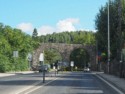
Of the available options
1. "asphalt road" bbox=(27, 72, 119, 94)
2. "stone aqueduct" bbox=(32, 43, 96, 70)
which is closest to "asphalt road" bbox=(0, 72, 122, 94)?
"asphalt road" bbox=(27, 72, 119, 94)

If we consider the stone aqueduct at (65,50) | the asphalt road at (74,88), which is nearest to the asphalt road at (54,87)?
the asphalt road at (74,88)

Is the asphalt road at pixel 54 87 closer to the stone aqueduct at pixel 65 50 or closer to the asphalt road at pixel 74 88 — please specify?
the asphalt road at pixel 74 88

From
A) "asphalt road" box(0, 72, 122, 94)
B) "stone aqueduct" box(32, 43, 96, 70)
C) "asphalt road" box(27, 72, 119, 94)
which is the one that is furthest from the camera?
"stone aqueduct" box(32, 43, 96, 70)

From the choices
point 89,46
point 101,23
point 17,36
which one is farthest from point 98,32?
point 89,46

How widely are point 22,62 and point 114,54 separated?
91.7 ft

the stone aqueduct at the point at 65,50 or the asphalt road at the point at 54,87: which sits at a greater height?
the stone aqueduct at the point at 65,50

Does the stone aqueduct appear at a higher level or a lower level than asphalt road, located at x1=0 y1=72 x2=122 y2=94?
higher

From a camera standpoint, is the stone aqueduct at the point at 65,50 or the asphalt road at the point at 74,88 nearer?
the asphalt road at the point at 74,88

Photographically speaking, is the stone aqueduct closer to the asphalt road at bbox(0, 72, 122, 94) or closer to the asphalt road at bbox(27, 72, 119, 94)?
the asphalt road at bbox(0, 72, 122, 94)

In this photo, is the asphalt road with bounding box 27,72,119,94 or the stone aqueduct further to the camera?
the stone aqueduct

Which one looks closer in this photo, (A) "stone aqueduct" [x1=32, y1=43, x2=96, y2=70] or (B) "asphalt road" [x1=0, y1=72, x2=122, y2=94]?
(B) "asphalt road" [x1=0, y1=72, x2=122, y2=94]

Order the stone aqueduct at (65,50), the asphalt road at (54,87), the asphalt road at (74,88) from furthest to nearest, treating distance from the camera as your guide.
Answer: the stone aqueduct at (65,50), the asphalt road at (74,88), the asphalt road at (54,87)

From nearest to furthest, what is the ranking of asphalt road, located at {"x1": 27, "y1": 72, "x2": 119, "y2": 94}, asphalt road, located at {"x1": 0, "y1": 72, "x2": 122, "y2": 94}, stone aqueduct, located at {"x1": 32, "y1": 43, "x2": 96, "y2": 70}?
1. asphalt road, located at {"x1": 0, "y1": 72, "x2": 122, "y2": 94}
2. asphalt road, located at {"x1": 27, "y1": 72, "x2": 119, "y2": 94}
3. stone aqueduct, located at {"x1": 32, "y1": 43, "x2": 96, "y2": 70}

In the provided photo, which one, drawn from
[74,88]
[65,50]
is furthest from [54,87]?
[65,50]
